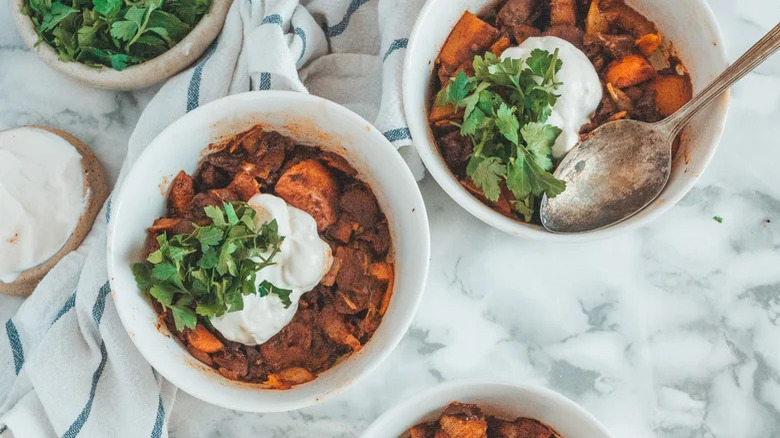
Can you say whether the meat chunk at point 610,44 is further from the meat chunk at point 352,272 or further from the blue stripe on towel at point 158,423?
the blue stripe on towel at point 158,423

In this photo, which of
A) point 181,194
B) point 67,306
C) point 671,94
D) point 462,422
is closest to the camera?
point 462,422

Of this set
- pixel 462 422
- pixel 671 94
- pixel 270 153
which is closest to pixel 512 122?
pixel 671 94

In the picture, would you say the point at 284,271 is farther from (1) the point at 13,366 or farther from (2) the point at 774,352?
(2) the point at 774,352

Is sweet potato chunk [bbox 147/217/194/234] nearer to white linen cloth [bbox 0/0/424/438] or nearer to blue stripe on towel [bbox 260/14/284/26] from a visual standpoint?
white linen cloth [bbox 0/0/424/438]

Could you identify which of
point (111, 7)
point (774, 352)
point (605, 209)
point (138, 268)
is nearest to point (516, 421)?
point (605, 209)

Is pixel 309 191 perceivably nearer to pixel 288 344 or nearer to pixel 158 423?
pixel 288 344

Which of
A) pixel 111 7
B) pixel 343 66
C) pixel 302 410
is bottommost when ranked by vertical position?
pixel 302 410

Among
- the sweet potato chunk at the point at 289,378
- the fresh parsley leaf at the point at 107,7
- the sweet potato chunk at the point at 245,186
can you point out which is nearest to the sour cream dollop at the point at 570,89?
the sweet potato chunk at the point at 245,186
